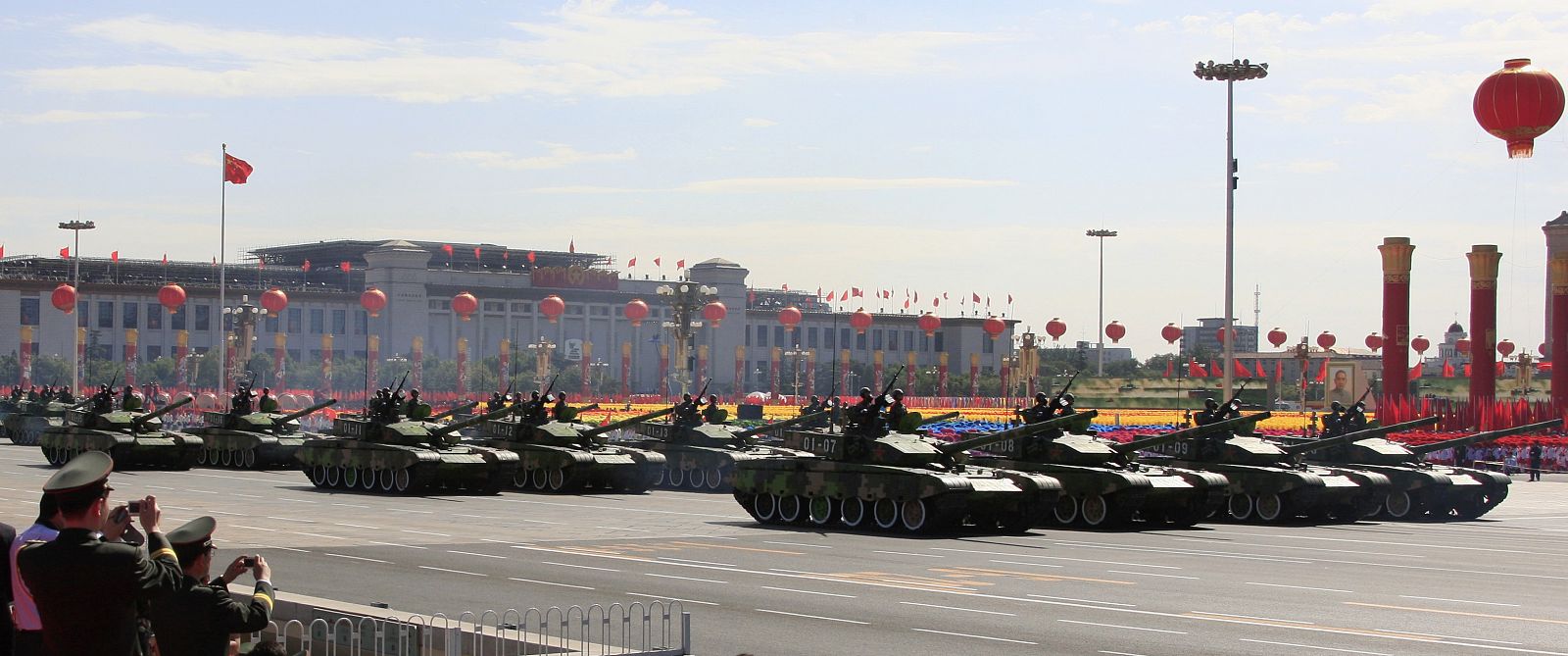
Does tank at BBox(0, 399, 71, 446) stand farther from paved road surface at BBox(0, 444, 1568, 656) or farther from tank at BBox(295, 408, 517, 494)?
paved road surface at BBox(0, 444, 1568, 656)

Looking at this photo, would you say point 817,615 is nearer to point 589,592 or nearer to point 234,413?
point 589,592

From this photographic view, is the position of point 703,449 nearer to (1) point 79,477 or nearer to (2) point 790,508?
(2) point 790,508

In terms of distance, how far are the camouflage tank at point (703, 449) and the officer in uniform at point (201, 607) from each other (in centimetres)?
3227

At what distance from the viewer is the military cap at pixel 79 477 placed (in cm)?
802

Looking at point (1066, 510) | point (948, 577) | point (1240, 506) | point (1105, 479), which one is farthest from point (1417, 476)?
point (948, 577)

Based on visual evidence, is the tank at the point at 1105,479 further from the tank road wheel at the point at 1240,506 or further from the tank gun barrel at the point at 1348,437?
the tank gun barrel at the point at 1348,437

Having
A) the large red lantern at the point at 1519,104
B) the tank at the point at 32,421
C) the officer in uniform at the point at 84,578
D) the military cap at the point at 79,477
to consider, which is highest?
the large red lantern at the point at 1519,104

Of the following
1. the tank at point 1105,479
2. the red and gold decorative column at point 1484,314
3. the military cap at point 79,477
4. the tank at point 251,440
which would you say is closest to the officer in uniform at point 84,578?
the military cap at point 79,477

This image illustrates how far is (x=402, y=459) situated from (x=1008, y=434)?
1372 cm

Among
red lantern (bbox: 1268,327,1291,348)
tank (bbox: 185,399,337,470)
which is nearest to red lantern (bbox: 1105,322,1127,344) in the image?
red lantern (bbox: 1268,327,1291,348)

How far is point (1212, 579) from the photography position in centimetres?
2180

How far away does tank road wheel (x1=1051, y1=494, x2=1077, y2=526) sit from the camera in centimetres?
3145

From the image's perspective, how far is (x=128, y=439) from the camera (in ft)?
153

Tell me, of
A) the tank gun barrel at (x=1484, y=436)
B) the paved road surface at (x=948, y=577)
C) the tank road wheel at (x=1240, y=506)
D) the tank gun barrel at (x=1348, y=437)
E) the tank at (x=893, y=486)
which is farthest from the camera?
the tank gun barrel at (x=1348, y=437)
